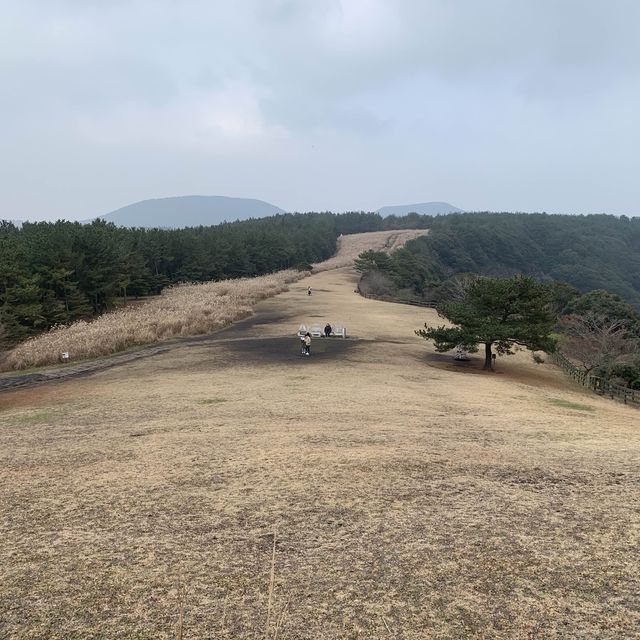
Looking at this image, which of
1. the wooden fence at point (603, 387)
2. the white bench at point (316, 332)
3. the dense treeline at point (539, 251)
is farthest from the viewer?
the dense treeline at point (539, 251)

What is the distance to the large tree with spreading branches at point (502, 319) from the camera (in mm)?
24344

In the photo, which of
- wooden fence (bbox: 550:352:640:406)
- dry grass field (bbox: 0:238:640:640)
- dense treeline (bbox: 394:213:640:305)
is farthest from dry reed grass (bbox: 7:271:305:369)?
dense treeline (bbox: 394:213:640:305)

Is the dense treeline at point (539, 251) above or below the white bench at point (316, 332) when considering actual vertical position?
above

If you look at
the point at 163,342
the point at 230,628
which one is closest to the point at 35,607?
the point at 230,628

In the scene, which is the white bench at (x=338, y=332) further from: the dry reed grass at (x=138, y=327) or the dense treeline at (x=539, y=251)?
the dense treeline at (x=539, y=251)

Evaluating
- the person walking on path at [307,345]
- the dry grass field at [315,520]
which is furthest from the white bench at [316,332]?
the dry grass field at [315,520]

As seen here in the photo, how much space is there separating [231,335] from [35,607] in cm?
2671

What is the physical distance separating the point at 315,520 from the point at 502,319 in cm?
2171

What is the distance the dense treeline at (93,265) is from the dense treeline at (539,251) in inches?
1770

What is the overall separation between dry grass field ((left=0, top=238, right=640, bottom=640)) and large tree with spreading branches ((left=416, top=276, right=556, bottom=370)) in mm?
9482

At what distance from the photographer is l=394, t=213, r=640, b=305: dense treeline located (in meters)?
125

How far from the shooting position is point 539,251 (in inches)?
6038

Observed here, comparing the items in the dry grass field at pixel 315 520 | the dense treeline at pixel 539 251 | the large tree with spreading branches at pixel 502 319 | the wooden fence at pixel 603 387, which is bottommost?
the wooden fence at pixel 603 387

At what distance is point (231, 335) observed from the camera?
3150 cm
